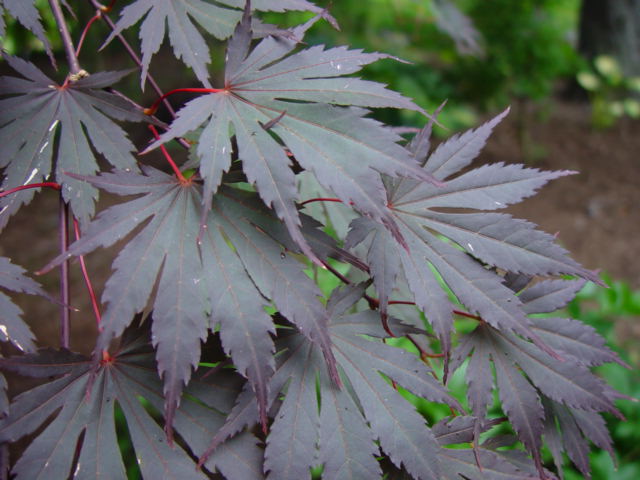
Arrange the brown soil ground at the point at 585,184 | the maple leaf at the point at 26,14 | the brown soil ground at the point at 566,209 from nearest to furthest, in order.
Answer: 1. the maple leaf at the point at 26,14
2. the brown soil ground at the point at 566,209
3. the brown soil ground at the point at 585,184

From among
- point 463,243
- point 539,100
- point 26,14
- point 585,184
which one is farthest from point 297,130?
point 539,100

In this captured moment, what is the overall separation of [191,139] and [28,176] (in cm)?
25

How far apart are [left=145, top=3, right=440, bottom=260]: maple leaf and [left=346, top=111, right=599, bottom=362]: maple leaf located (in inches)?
4.7

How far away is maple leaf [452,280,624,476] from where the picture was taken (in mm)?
782

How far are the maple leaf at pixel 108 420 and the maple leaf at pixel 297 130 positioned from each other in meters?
0.26

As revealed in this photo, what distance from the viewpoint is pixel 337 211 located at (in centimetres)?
116

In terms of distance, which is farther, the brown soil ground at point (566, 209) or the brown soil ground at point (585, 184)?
the brown soil ground at point (585, 184)

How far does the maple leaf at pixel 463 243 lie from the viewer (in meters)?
0.75

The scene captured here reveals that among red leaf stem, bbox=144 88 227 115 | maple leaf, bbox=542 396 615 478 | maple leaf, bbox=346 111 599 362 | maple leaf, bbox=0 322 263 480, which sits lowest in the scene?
maple leaf, bbox=542 396 615 478

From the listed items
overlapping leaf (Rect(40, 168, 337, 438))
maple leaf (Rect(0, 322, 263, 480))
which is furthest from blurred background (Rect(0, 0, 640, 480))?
overlapping leaf (Rect(40, 168, 337, 438))

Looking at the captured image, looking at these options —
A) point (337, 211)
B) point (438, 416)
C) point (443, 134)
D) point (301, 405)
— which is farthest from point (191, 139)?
point (443, 134)

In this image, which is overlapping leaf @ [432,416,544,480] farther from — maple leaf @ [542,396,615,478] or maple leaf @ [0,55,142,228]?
maple leaf @ [0,55,142,228]

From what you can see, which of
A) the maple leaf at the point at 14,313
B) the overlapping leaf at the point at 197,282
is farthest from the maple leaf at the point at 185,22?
the maple leaf at the point at 14,313

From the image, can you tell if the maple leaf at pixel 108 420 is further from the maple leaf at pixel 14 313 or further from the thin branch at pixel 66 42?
the thin branch at pixel 66 42
